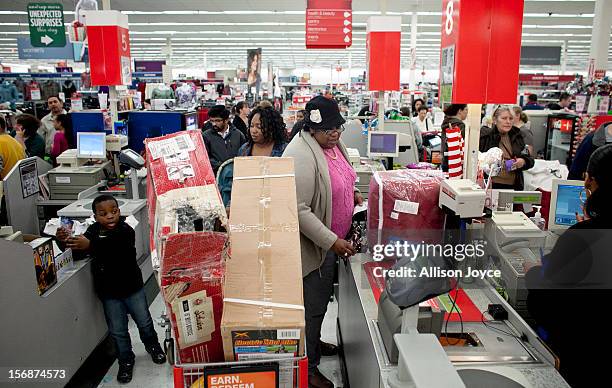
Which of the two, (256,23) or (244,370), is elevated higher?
(256,23)

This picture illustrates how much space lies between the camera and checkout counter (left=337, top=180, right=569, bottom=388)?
119cm

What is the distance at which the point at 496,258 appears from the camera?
2252 mm

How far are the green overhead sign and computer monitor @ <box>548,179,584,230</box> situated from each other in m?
9.98

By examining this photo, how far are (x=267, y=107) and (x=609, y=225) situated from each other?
7.93 ft

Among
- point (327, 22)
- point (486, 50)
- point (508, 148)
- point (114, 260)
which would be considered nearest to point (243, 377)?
point (114, 260)

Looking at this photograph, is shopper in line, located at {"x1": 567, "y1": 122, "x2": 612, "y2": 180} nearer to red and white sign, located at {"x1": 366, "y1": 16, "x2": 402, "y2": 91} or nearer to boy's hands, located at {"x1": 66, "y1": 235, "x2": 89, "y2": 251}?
red and white sign, located at {"x1": 366, "y1": 16, "x2": 402, "y2": 91}

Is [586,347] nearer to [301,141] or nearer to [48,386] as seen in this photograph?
[301,141]

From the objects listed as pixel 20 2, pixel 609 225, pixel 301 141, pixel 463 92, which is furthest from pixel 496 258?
pixel 20 2

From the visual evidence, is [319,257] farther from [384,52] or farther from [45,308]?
[384,52]

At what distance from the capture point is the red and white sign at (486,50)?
97.4 inches

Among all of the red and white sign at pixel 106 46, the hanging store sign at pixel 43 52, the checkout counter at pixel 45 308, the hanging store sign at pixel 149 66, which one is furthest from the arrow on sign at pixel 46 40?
the hanging store sign at pixel 149 66

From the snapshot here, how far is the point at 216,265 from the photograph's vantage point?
4.71 feet

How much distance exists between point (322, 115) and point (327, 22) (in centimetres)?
557

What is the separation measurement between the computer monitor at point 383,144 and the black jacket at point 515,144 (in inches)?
41.3
